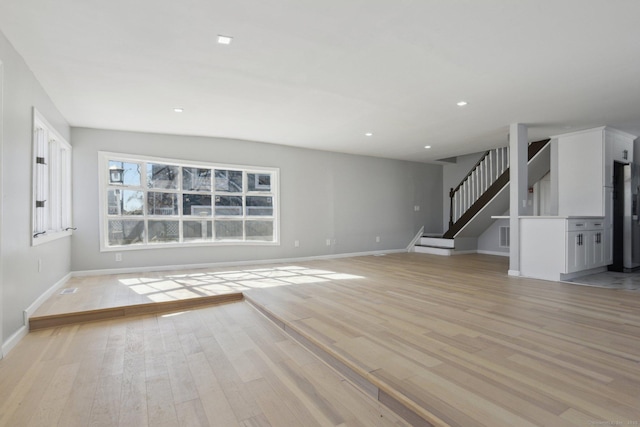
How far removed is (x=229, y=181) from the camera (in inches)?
248

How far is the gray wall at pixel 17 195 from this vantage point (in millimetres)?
2568

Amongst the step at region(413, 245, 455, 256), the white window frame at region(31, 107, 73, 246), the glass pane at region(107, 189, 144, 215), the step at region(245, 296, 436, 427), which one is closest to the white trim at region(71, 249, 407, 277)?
the white window frame at region(31, 107, 73, 246)

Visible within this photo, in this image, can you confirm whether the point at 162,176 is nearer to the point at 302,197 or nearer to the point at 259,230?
the point at 259,230

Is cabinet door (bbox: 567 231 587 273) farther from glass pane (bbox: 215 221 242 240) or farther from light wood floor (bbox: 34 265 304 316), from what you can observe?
glass pane (bbox: 215 221 242 240)

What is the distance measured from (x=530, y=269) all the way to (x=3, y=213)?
6.36 m

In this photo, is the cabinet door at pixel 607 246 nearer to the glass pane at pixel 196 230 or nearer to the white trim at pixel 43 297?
the glass pane at pixel 196 230

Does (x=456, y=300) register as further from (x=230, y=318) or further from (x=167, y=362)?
(x=167, y=362)

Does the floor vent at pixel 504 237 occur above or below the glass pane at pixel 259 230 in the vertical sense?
below

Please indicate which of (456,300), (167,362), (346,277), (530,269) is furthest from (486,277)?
(167,362)

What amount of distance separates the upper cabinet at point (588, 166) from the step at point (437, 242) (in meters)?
2.61

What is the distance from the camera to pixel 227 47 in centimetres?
273

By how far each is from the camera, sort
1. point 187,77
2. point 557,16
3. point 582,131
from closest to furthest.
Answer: point 557,16
point 187,77
point 582,131

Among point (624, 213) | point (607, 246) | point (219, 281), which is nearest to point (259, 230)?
point (219, 281)

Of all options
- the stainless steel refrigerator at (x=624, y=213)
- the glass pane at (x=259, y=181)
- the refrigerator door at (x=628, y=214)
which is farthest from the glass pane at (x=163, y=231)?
the refrigerator door at (x=628, y=214)
